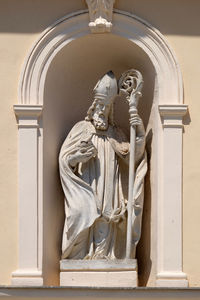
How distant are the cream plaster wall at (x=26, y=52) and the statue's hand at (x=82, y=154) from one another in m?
0.45

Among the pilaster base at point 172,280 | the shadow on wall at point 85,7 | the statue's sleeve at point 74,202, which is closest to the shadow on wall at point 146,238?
the pilaster base at point 172,280

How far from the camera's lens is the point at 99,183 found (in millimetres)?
15094

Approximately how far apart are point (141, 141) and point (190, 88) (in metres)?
0.54

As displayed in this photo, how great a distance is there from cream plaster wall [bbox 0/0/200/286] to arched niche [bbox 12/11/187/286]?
0.06 m

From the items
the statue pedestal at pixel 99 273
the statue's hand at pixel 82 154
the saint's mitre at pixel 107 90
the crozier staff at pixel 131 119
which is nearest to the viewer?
the statue pedestal at pixel 99 273

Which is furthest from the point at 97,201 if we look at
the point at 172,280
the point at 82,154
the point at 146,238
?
the point at 172,280

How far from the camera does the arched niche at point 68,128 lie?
14852mm

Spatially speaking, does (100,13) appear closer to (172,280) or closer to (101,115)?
(101,115)

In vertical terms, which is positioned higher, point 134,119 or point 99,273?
point 134,119

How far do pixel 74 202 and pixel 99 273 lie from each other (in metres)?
0.56

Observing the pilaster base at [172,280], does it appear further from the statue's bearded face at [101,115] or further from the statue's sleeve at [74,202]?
the statue's bearded face at [101,115]

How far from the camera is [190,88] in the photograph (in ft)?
49.4

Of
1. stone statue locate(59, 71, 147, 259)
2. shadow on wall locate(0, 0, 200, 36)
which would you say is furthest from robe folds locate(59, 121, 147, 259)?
shadow on wall locate(0, 0, 200, 36)

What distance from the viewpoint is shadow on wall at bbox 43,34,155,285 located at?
15039 millimetres
